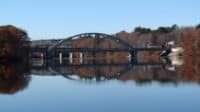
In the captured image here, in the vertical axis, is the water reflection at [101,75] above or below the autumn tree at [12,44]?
below

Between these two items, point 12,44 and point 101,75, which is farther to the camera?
point 12,44

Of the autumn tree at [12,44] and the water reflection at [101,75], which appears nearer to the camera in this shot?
the water reflection at [101,75]

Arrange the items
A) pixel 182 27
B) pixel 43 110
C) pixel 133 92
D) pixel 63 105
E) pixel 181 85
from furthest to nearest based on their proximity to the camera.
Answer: pixel 182 27
pixel 181 85
pixel 133 92
pixel 63 105
pixel 43 110

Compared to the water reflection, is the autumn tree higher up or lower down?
higher up

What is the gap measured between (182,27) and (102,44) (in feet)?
73.7

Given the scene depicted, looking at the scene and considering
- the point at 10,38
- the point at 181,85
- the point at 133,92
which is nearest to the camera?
the point at 133,92

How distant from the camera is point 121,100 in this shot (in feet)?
81.1

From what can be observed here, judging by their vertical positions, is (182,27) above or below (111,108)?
above

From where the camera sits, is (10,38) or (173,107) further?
(10,38)

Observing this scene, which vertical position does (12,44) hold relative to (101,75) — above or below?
above

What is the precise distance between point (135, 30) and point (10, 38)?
271 feet

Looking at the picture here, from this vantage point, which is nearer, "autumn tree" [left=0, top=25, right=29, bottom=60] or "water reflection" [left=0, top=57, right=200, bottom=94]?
"water reflection" [left=0, top=57, right=200, bottom=94]

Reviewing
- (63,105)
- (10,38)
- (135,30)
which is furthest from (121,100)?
(135,30)

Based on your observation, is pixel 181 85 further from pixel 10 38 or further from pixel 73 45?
pixel 73 45
